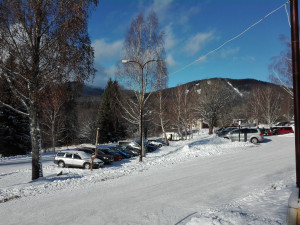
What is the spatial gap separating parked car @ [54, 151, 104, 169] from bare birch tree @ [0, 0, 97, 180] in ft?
22.1

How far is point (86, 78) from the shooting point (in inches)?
472

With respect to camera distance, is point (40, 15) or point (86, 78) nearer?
point (40, 15)

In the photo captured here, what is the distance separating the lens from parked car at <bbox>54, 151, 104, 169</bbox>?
17.8 m

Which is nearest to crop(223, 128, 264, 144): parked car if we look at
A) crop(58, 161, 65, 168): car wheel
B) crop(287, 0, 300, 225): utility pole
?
crop(58, 161, 65, 168): car wheel

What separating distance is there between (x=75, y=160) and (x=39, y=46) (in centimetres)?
1010

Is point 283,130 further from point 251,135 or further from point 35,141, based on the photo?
point 35,141

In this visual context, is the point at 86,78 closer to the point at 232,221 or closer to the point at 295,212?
the point at 232,221

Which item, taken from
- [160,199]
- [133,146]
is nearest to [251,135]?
[133,146]

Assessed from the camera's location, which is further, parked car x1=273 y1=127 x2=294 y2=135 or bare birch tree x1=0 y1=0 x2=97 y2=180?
parked car x1=273 y1=127 x2=294 y2=135

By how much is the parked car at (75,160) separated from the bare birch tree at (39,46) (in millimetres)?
6746

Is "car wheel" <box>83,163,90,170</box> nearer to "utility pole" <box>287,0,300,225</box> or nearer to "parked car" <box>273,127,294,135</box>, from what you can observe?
"utility pole" <box>287,0,300,225</box>

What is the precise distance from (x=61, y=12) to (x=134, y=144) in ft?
68.3

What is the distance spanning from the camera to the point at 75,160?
1811cm

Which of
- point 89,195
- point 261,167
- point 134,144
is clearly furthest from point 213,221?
point 134,144
